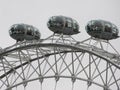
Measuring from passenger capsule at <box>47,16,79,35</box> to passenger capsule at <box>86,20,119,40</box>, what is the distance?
60.7 inches

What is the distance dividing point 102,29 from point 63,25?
11.7ft

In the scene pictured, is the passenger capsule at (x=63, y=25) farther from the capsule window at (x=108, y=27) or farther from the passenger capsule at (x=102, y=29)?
the capsule window at (x=108, y=27)

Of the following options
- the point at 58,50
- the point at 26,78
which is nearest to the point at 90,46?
the point at 58,50

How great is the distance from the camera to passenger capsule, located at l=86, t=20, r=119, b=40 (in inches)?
1988

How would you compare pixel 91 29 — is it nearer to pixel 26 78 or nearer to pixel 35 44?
pixel 35 44

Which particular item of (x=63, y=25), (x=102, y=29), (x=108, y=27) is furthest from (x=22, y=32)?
(x=108, y=27)

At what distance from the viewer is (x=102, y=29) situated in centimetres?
5041

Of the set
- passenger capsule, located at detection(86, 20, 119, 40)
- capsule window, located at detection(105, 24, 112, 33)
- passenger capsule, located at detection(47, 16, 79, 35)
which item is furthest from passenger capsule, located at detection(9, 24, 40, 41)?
capsule window, located at detection(105, 24, 112, 33)

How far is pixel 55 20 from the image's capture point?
170 feet

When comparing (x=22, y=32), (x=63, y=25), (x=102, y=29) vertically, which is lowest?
(x=22, y=32)

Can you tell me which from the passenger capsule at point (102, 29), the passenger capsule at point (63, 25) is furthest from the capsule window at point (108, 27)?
the passenger capsule at point (63, 25)

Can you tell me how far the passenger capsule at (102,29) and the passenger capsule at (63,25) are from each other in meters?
1.54

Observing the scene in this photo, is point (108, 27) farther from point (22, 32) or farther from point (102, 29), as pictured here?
point (22, 32)

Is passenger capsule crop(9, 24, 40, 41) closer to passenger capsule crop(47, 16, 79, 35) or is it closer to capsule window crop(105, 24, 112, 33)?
passenger capsule crop(47, 16, 79, 35)
